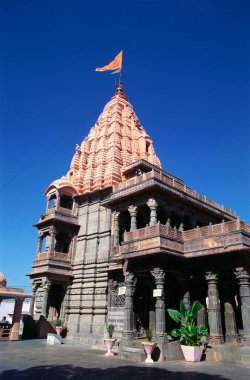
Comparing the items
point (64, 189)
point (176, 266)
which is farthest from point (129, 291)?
point (64, 189)

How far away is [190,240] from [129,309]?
502cm

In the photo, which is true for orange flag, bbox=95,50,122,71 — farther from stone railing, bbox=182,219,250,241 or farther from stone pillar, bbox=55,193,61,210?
stone railing, bbox=182,219,250,241

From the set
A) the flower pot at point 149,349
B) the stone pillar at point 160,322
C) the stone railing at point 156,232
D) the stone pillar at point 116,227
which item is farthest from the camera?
the stone pillar at point 116,227

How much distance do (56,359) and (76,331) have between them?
10.2 m

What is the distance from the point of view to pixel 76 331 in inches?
938

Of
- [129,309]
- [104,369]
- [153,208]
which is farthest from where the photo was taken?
[153,208]

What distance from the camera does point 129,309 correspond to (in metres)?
17.0

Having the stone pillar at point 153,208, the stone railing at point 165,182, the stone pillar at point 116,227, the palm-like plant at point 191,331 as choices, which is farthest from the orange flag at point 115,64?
the palm-like plant at point 191,331

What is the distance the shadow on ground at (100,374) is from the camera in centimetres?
1016

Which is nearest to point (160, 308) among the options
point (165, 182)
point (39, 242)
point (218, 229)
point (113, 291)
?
point (218, 229)

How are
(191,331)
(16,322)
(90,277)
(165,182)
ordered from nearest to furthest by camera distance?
(191,331), (165,182), (16,322), (90,277)

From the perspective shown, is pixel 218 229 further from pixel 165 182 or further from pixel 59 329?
pixel 59 329

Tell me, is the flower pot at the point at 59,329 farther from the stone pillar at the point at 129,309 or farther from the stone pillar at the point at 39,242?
the stone pillar at the point at 129,309

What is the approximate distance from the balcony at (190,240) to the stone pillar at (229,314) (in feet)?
9.29
